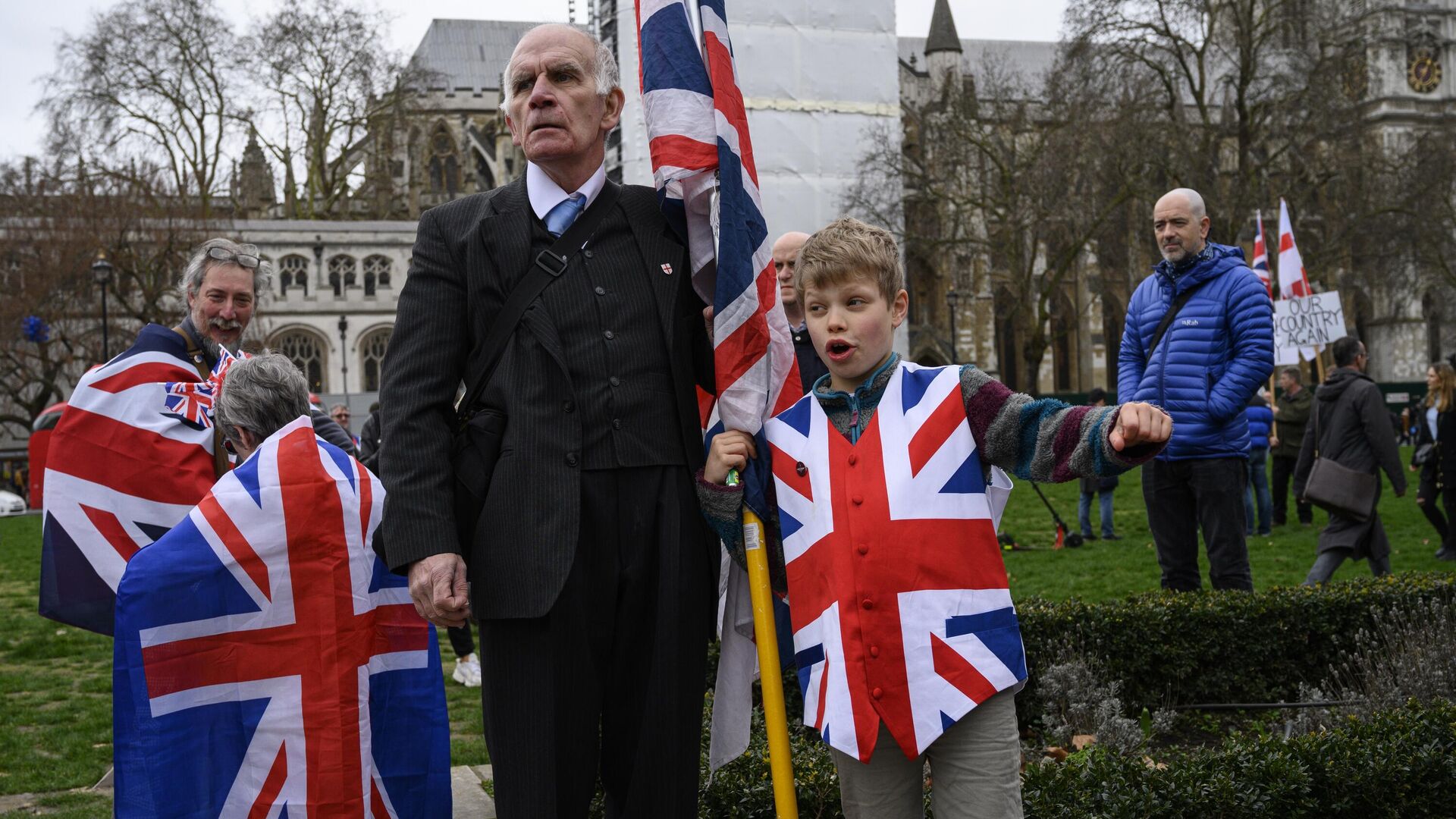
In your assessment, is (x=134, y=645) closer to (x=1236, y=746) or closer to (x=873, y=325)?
(x=873, y=325)

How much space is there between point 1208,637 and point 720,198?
13.3 feet

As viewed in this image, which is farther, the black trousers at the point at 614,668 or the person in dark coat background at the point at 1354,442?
the person in dark coat background at the point at 1354,442

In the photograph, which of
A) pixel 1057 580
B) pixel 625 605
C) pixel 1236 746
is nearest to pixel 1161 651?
pixel 1236 746

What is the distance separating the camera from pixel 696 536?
9.68ft

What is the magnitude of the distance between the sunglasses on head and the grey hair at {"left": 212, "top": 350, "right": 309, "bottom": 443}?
1119 mm

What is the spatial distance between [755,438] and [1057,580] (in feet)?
29.8

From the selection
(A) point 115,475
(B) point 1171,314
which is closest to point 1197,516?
(B) point 1171,314

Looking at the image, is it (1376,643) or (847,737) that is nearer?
(847,737)

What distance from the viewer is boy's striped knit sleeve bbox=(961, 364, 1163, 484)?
2.63 metres

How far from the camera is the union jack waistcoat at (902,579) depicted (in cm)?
285

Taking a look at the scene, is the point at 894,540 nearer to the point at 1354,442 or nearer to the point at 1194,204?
the point at 1194,204

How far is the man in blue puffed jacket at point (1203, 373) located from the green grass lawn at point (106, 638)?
1.98m

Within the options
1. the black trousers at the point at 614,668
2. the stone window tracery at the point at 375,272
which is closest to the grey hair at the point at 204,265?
the black trousers at the point at 614,668

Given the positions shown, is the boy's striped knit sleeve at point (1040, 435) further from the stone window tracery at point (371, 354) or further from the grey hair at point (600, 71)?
the stone window tracery at point (371, 354)
